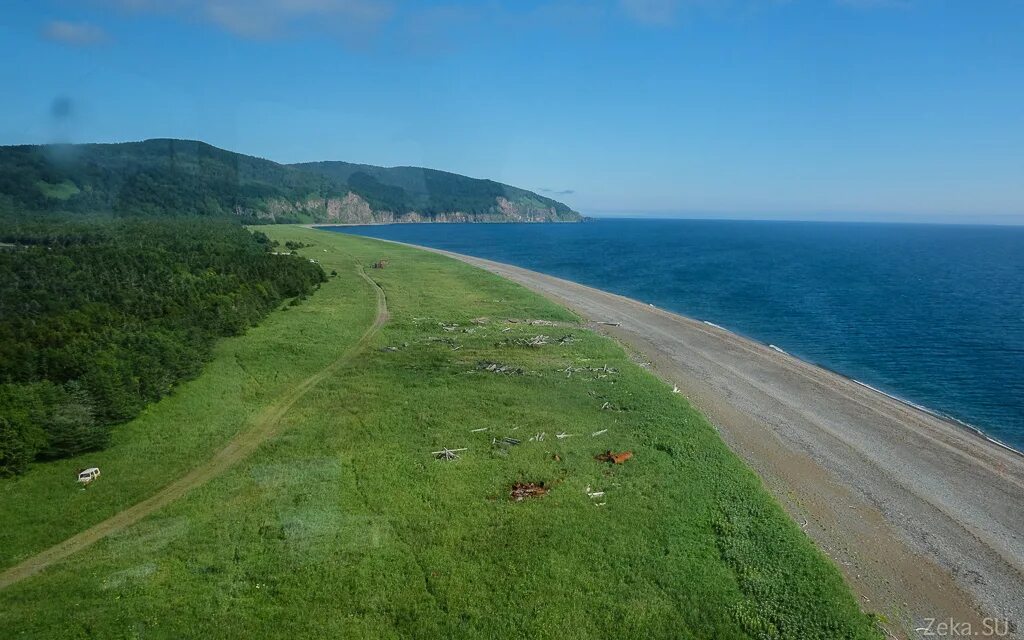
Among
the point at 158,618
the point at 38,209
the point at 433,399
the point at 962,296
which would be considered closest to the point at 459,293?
the point at 433,399

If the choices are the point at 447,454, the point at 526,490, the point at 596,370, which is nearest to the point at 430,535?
the point at 526,490

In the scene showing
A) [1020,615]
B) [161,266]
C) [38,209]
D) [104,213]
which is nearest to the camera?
[1020,615]

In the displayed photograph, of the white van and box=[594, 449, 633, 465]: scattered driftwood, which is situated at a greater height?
box=[594, 449, 633, 465]: scattered driftwood

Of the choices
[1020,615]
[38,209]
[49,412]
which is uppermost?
[38,209]

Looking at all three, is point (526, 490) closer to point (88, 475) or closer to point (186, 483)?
point (186, 483)

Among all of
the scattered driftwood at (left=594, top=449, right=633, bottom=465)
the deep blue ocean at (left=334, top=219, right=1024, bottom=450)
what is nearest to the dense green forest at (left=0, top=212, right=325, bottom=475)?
the scattered driftwood at (left=594, top=449, right=633, bottom=465)

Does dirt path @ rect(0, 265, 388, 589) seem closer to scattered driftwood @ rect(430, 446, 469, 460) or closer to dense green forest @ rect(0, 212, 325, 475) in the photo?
dense green forest @ rect(0, 212, 325, 475)

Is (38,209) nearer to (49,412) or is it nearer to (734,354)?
(49,412)
